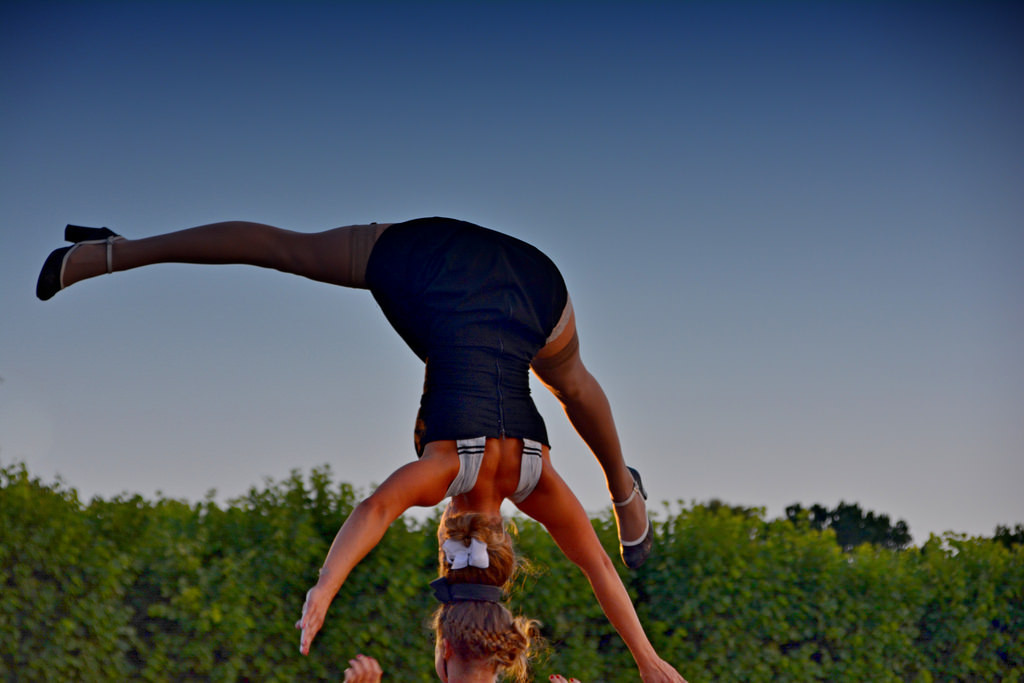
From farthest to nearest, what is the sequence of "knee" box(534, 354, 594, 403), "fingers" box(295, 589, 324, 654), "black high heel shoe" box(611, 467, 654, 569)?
"black high heel shoe" box(611, 467, 654, 569) → "knee" box(534, 354, 594, 403) → "fingers" box(295, 589, 324, 654)

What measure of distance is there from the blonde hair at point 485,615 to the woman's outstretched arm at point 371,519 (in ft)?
0.60

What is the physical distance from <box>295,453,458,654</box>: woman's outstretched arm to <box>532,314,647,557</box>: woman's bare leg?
0.82 m

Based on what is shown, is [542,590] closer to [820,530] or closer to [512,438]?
[820,530]

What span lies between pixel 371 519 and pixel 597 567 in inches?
48.2

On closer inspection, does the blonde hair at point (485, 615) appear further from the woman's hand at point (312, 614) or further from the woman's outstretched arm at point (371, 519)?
the woman's hand at point (312, 614)

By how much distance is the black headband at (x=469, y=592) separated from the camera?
3562mm

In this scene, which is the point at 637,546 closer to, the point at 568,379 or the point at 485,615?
the point at 568,379

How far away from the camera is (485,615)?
11.5 ft

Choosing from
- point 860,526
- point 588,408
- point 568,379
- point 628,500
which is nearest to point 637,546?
point 628,500

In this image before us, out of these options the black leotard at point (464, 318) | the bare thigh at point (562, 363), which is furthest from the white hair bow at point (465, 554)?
the bare thigh at point (562, 363)

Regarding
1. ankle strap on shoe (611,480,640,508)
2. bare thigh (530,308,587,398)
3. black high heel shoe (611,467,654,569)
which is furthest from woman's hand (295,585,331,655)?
black high heel shoe (611,467,654,569)

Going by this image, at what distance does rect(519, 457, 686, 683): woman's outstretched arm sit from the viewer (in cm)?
419

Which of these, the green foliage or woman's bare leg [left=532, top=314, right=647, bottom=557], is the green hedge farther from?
the green foliage

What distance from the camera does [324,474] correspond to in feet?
22.0
